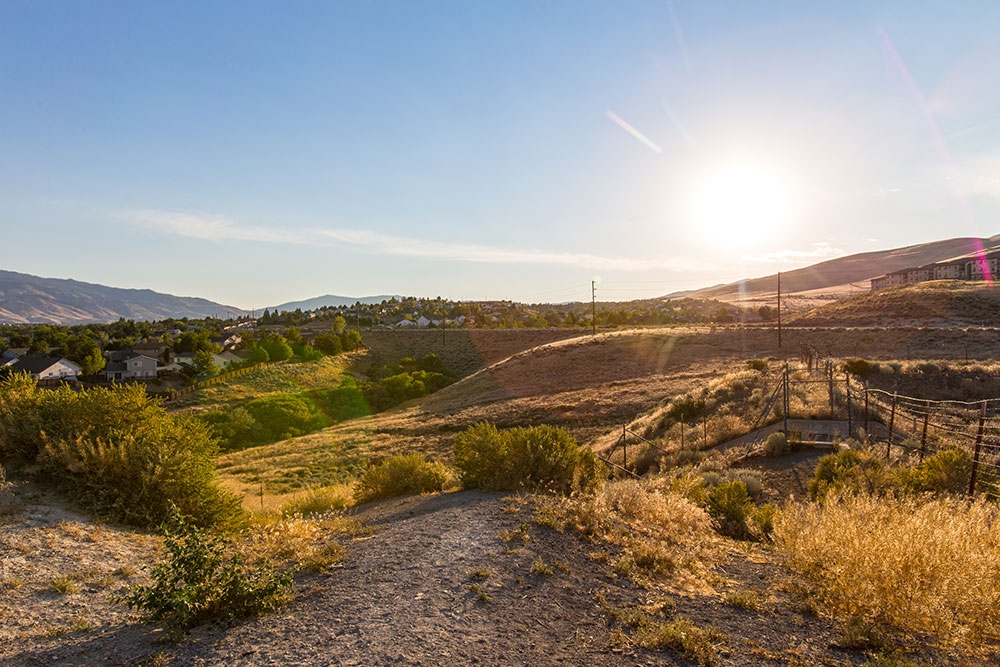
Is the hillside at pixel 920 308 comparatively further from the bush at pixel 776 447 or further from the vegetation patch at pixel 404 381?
the bush at pixel 776 447

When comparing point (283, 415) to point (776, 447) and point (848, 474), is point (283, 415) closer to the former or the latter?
point (776, 447)

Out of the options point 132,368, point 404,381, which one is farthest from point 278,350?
point 132,368

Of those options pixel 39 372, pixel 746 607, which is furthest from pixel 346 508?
pixel 39 372

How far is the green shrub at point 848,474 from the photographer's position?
36.0 ft

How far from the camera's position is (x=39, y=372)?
6969 cm

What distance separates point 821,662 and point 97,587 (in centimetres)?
763

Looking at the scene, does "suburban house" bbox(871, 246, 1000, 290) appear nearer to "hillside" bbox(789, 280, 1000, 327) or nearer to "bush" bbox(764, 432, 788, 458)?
"hillside" bbox(789, 280, 1000, 327)

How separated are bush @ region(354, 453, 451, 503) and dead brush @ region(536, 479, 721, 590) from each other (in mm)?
3361

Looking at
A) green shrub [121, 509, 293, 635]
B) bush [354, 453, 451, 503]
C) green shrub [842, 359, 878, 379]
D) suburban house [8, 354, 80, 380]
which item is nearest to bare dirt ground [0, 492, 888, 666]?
green shrub [121, 509, 293, 635]

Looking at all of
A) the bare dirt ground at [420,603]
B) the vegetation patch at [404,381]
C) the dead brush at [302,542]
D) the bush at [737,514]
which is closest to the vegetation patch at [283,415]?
the vegetation patch at [404,381]

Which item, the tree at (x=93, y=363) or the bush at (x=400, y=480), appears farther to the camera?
the tree at (x=93, y=363)

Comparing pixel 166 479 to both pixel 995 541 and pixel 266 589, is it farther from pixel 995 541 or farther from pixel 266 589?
pixel 995 541

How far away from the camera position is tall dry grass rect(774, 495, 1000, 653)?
553cm

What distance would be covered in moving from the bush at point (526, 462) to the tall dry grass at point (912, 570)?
416 cm
